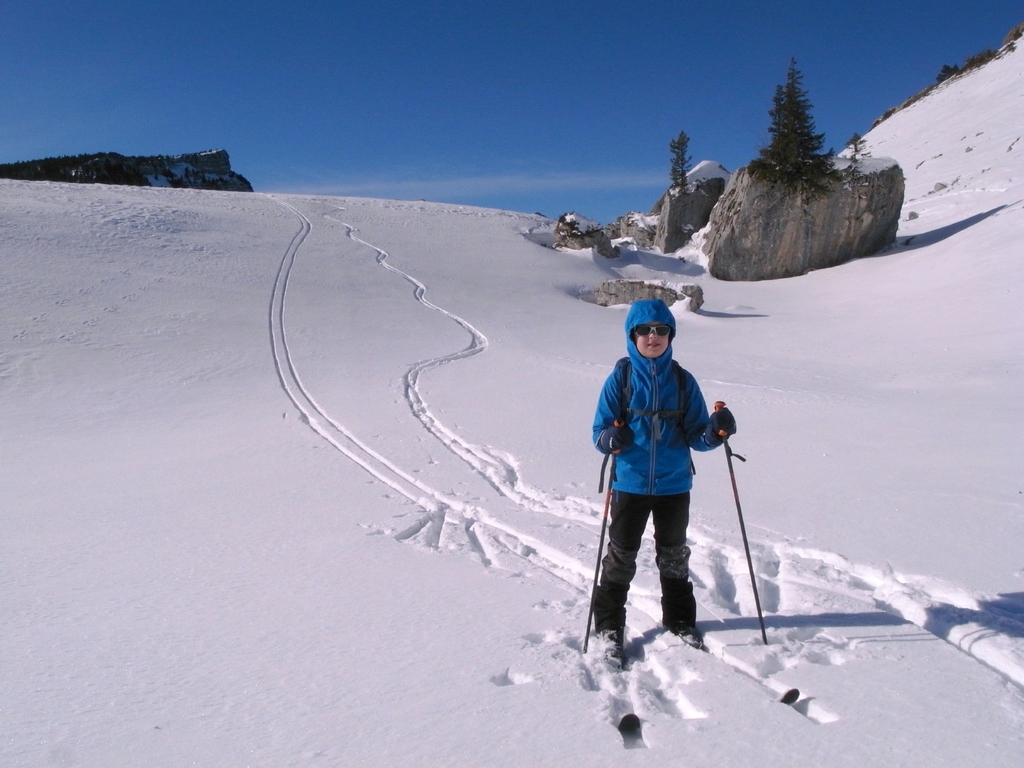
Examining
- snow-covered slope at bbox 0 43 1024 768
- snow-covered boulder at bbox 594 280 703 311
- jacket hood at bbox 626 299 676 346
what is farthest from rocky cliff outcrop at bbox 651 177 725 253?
jacket hood at bbox 626 299 676 346

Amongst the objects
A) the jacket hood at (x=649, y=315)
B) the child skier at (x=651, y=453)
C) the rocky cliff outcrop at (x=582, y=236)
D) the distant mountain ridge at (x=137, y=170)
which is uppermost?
the distant mountain ridge at (x=137, y=170)

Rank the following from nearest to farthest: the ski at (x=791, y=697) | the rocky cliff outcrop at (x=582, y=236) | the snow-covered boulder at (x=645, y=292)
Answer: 1. the ski at (x=791, y=697)
2. the snow-covered boulder at (x=645, y=292)
3. the rocky cliff outcrop at (x=582, y=236)

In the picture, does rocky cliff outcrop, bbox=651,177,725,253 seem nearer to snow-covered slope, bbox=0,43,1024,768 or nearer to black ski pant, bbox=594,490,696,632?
snow-covered slope, bbox=0,43,1024,768

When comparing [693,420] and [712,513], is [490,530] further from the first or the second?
[693,420]

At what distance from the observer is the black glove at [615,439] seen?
3330 millimetres

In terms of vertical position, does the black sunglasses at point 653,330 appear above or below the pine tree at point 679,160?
below

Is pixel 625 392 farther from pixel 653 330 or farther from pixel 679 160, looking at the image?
pixel 679 160

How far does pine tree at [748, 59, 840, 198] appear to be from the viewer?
24.0m

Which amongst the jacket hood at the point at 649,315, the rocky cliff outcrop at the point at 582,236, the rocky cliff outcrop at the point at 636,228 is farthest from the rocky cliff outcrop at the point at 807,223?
the jacket hood at the point at 649,315

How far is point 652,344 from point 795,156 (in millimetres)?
24390

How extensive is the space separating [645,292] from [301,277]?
11.5 meters

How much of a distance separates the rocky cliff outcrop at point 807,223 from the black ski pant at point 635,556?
79.7 feet

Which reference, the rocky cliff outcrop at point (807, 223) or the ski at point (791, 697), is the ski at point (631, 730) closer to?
the ski at point (791, 697)

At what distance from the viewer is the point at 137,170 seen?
71188 mm
